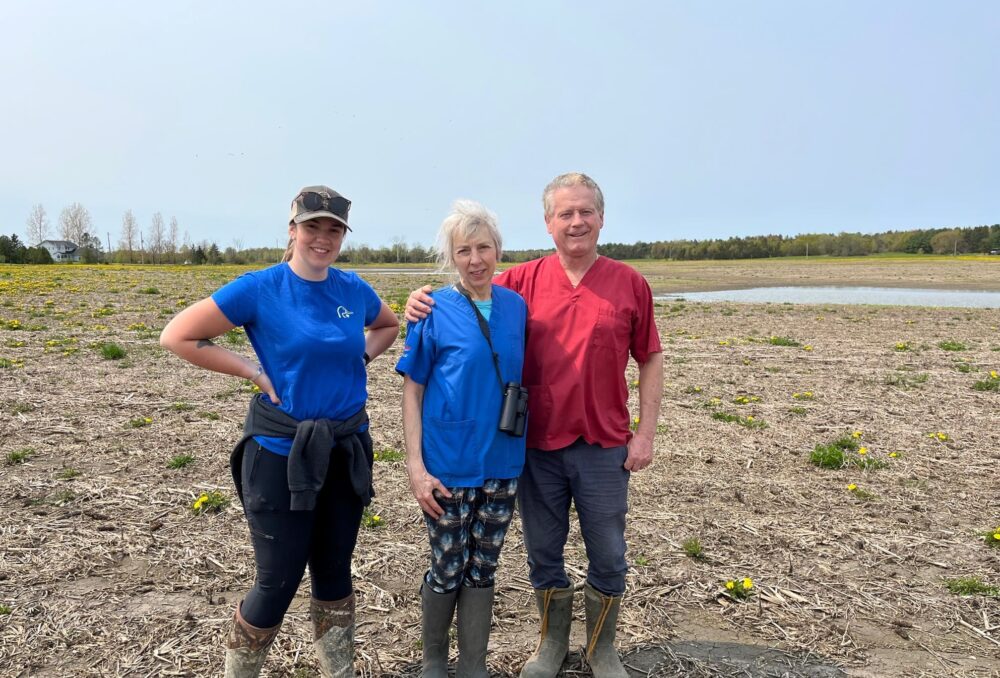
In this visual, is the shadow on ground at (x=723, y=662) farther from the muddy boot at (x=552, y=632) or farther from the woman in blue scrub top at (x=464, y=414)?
the woman in blue scrub top at (x=464, y=414)

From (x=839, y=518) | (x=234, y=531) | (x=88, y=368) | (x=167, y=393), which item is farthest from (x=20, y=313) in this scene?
(x=839, y=518)

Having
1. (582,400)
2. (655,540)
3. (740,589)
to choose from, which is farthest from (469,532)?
(655,540)

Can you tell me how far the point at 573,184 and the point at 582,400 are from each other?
1.02 meters

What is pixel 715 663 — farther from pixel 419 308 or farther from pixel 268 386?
pixel 268 386

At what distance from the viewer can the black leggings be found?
2594mm

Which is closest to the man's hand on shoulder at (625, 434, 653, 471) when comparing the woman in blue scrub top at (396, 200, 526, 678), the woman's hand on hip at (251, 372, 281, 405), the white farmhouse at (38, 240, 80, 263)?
the woman in blue scrub top at (396, 200, 526, 678)

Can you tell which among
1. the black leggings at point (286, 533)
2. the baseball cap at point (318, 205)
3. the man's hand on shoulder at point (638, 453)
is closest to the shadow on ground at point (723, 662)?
the man's hand on shoulder at point (638, 453)

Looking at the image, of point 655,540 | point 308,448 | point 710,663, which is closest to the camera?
point 308,448

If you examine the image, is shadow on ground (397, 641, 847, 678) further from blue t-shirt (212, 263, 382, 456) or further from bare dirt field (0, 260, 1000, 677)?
blue t-shirt (212, 263, 382, 456)

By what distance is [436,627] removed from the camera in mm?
3002

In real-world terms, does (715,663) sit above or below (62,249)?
below

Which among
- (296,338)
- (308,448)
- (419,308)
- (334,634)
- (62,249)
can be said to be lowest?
(334,634)

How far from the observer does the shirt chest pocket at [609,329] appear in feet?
9.75

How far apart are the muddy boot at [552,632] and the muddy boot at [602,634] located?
113 mm
